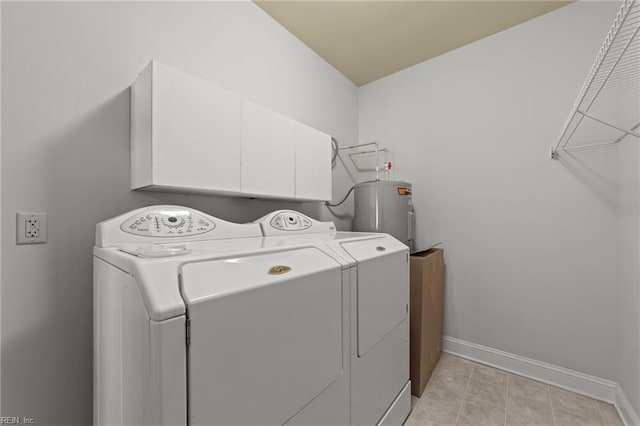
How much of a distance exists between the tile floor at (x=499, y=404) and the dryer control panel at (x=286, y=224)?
4.37ft

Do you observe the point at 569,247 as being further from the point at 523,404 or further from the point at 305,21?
the point at 305,21

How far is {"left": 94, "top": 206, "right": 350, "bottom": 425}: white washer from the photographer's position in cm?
63

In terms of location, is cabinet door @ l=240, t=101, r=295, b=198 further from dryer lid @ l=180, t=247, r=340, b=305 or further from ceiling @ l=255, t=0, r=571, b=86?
ceiling @ l=255, t=0, r=571, b=86

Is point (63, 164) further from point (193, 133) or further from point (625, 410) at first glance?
point (625, 410)

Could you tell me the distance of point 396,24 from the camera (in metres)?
2.14

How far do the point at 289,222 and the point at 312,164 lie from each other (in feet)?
1.55

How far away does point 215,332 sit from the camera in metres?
0.70

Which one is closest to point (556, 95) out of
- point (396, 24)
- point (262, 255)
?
point (396, 24)

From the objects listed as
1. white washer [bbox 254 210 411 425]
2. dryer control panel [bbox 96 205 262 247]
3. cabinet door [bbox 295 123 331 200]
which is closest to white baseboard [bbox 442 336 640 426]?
white washer [bbox 254 210 411 425]

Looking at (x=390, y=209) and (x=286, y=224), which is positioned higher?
(x=390, y=209)

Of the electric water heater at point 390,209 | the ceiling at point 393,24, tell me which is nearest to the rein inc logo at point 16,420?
the electric water heater at point 390,209

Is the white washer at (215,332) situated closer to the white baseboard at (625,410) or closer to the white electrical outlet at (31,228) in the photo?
the white electrical outlet at (31,228)

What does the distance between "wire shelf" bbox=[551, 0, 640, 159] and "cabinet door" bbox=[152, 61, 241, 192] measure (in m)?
1.45

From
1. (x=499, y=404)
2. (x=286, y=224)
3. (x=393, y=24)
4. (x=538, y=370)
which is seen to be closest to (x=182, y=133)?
(x=286, y=224)
